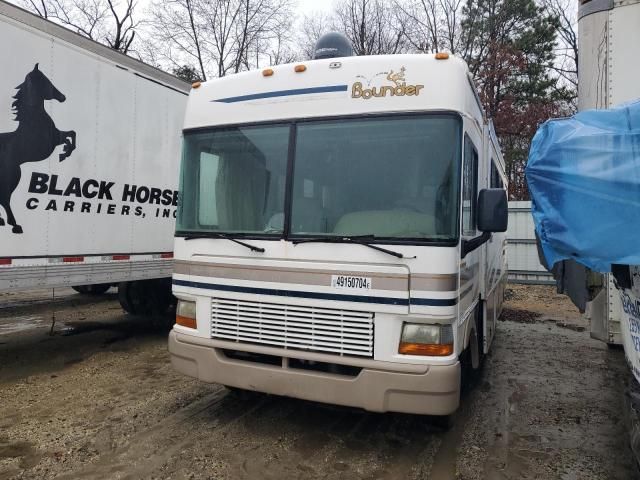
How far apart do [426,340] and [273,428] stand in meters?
1.67

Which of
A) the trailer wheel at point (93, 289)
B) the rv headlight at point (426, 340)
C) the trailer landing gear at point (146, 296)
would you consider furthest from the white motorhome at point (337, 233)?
the trailer wheel at point (93, 289)

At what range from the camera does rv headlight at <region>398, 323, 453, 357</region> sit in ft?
11.2

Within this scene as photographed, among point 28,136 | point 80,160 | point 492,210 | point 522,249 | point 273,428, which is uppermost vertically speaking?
point 28,136

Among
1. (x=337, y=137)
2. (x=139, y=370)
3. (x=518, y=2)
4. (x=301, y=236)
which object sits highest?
(x=518, y=2)

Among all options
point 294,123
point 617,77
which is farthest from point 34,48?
point 617,77

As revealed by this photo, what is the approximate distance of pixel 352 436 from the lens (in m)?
4.12

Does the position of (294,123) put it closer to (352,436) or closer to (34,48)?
(352,436)

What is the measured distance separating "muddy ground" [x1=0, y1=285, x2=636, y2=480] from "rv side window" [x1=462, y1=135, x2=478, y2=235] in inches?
69.7

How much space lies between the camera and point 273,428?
13.9 feet

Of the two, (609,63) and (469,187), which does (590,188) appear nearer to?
(469,187)

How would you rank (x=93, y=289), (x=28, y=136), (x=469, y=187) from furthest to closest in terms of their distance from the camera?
(x=93, y=289), (x=28, y=136), (x=469, y=187)

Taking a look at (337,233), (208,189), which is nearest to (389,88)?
(337,233)

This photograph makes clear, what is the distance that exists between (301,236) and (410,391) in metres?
1.35

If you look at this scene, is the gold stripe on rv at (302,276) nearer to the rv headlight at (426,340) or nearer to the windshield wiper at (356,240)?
the windshield wiper at (356,240)
